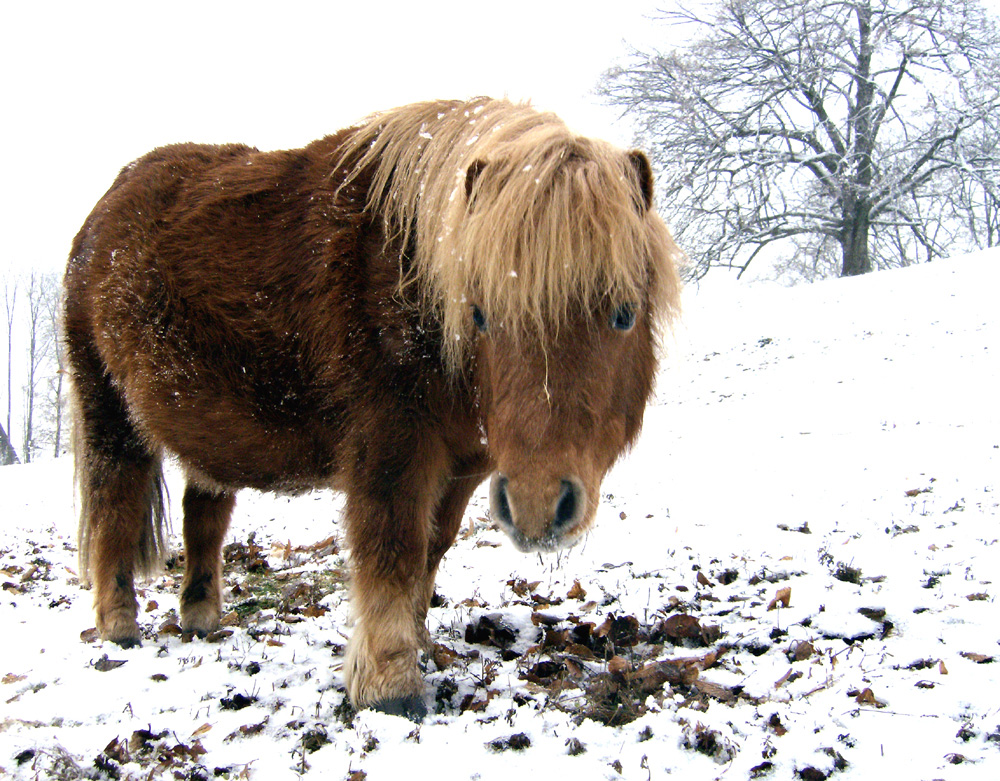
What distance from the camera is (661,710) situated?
2402 mm

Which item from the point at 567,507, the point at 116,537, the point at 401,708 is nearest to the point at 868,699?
the point at 567,507

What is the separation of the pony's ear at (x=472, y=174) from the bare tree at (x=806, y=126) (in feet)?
53.3

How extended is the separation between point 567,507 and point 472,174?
1237mm

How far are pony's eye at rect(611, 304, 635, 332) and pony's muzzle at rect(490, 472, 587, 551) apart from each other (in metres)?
0.57

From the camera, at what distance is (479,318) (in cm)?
243

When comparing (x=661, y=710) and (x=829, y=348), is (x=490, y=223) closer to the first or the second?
(x=661, y=710)

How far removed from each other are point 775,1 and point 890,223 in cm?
660

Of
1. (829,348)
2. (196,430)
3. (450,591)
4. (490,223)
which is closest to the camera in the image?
(490,223)

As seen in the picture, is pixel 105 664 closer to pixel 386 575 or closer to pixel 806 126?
pixel 386 575

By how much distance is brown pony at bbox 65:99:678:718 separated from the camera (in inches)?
87.8

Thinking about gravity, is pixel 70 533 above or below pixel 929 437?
below

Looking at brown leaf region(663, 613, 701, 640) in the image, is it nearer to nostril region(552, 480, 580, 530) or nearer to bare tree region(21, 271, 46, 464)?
nostril region(552, 480, 580, 530)

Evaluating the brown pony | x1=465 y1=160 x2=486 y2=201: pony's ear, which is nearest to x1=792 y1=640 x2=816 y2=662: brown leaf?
the brown pony

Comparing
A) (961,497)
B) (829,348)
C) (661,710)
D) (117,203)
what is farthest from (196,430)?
(829,348)
